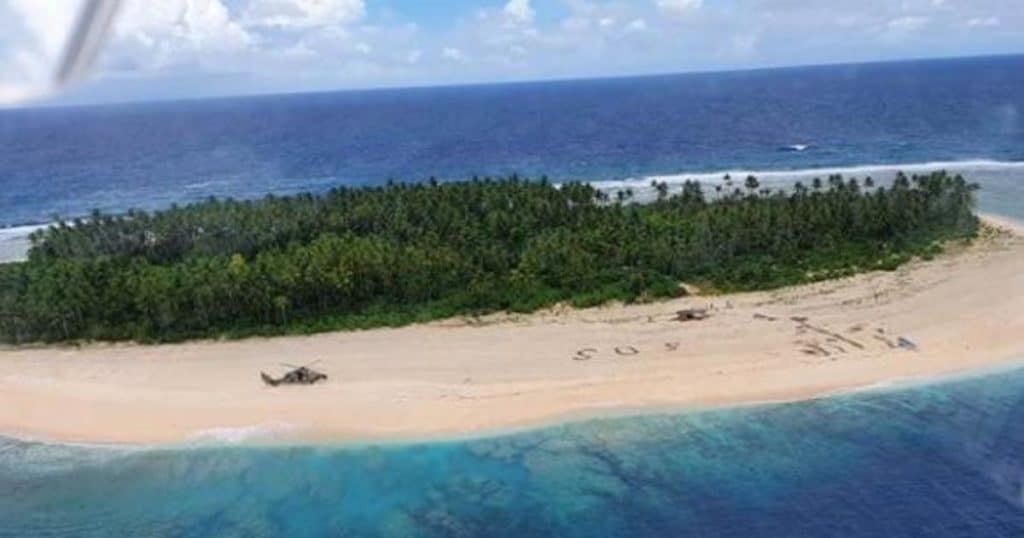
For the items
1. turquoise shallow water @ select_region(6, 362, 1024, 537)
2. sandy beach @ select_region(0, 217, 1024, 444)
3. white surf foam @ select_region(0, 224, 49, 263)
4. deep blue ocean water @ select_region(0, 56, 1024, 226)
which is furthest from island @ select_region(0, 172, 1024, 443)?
deep blue ocean water @ select_region(0, 56, 1024, 226)

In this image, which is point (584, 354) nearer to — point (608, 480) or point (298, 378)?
point (608, 480)

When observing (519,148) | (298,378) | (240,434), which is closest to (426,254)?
A: (298,378)

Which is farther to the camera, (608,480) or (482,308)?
(482,308)

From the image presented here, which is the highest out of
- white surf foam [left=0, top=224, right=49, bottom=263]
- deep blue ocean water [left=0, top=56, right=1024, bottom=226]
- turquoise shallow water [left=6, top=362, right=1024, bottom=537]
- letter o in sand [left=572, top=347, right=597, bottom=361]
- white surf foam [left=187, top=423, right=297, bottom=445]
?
deep blue ocean water [left=0, top=56, right=1024, bottom=226]

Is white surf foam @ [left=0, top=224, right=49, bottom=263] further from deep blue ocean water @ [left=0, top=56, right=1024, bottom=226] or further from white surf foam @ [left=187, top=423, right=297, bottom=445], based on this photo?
white surf foam @ [left=187, top=423, right=297, bottom=445]

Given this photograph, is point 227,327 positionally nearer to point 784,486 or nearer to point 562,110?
point 784,486

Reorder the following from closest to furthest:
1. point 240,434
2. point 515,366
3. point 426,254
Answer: point 240,434 → point 515,366 → point 426,254

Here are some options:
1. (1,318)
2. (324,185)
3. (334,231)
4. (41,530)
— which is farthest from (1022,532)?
(324,185)
